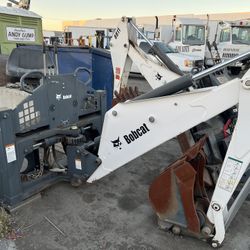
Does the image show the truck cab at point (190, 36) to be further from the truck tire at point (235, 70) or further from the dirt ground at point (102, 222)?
the dirt ground at point (102, 222)

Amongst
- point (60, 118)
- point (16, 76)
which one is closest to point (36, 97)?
point (60, 118)

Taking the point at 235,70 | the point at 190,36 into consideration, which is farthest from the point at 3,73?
the point at 235,70

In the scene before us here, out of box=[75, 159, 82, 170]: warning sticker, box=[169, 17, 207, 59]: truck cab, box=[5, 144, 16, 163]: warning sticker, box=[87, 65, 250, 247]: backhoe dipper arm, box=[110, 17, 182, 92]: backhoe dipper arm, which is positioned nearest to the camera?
box=[87, 65, 250, 247]: backhoe dipper arm

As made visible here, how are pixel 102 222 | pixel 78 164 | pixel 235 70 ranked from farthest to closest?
pixel 235 70 → pixel 78 164 → pixel 102 222

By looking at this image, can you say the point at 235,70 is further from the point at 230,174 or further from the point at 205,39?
the point at 230,174

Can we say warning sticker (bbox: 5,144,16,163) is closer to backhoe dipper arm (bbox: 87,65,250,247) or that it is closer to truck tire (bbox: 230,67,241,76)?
backhoe dipper arm (bbox: 87,65,250,247)

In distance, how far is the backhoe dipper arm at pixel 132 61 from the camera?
4.06m

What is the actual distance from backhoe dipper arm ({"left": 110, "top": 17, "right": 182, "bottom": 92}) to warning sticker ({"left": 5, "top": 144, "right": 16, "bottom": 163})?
224 centimetres

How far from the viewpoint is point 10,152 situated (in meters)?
2.68

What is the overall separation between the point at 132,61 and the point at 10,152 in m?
2.49

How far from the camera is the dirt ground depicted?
2.48 m

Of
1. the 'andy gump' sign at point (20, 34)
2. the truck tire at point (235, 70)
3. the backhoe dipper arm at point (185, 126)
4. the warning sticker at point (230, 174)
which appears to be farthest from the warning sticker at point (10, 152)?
the truck tire at point (235, 70)

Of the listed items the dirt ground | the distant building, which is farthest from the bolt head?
the distant building

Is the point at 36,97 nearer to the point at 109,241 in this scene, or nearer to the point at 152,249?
the point at 109,241
